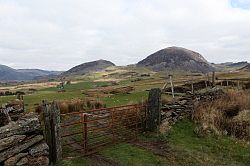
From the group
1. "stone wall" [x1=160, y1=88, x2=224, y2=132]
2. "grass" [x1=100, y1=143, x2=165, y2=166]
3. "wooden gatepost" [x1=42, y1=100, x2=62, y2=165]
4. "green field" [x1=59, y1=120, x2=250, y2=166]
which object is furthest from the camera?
"stone wall" [x1=160, y1=88, x2=224, y2=132]

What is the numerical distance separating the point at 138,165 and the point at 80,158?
7.71 ft

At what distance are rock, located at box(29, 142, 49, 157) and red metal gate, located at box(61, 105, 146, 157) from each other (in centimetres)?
136

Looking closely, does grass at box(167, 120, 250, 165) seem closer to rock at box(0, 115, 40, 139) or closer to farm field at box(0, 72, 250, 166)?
farm field at box(0, 72, 250, 166)

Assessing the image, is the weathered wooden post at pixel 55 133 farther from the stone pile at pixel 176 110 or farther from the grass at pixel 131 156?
the stone pile at pixel 176 110

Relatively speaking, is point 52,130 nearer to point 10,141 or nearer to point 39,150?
point 39,150

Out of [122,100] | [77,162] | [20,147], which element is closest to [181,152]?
[77,162]

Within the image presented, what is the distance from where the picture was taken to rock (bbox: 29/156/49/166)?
12328mm

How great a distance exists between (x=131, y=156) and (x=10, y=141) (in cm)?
497

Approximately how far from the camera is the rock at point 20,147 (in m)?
11.7

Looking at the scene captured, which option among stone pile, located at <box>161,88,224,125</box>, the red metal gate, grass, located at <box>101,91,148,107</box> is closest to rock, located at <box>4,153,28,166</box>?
the red metal gate

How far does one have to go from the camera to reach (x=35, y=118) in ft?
42.2

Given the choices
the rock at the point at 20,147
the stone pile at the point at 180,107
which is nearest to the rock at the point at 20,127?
the rock at the point at 20,147

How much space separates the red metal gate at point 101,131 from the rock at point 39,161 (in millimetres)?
1402

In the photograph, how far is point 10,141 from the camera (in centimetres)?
1186
